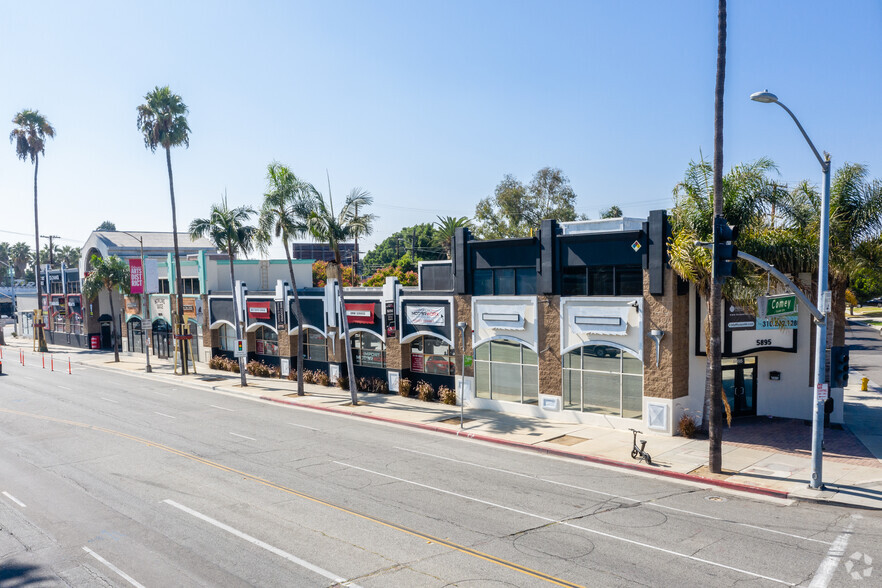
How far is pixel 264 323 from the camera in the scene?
133ft

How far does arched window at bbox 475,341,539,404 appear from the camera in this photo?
88.2 ft

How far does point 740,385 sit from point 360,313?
1829 centimetres

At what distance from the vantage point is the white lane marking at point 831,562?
426 inches

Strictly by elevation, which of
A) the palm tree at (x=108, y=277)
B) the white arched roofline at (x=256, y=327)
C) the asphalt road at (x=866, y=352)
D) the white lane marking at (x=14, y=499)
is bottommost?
the asphalt road at (x=866, y=352)

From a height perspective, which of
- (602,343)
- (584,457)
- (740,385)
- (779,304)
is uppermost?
(779,304)

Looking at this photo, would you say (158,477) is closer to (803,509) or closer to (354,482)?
(354,482)

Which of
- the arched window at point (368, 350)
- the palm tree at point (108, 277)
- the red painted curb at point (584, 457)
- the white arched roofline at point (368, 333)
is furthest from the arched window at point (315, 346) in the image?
the palm tree at point (108, 277)

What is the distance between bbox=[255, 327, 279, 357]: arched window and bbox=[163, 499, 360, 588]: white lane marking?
83.3 ft

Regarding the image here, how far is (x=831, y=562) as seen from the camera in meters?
11.7

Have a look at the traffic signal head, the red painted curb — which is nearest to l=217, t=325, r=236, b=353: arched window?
the red painted curb

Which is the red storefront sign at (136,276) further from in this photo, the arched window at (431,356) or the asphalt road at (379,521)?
the arched window at (431,356)

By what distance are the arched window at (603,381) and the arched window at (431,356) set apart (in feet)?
21.5

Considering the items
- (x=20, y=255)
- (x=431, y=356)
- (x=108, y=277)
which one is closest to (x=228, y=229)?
(x=431, y=356)

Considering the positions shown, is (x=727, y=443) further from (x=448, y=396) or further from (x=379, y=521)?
(x=379, y=521)
